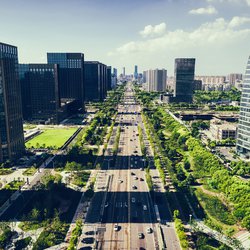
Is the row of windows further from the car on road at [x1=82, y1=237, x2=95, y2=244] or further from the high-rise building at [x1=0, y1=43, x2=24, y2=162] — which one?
the car on road at [x1=82, y1=237, x2=95, y2=244]

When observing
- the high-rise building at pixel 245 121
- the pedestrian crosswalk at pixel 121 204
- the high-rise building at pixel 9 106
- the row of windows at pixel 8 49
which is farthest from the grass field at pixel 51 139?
the high-rise building at pixel 245 121

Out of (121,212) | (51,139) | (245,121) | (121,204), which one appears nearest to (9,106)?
(51,139)

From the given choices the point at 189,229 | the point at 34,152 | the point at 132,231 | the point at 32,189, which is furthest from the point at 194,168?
the point at 34,152

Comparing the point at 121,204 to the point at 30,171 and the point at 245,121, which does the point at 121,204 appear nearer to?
the point at 30,171

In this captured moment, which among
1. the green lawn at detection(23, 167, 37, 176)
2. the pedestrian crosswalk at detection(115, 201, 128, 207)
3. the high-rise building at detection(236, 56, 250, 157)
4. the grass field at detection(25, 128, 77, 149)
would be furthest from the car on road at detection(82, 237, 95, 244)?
the high-rise building at detection(236, 56, 250, 157)

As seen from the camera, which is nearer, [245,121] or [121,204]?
[121,204]
